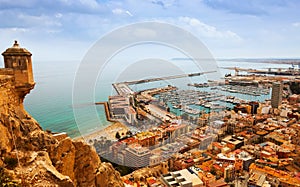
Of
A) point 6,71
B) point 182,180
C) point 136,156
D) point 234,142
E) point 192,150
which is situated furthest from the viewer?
point 234,142

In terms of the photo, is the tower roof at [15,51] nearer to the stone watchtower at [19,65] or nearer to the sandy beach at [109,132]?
the stone watchtower at [19,65]

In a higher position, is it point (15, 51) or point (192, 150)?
point (15, 51)

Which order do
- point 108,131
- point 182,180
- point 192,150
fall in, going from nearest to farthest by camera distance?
point 182,180 < point 108,131 < point 192,150

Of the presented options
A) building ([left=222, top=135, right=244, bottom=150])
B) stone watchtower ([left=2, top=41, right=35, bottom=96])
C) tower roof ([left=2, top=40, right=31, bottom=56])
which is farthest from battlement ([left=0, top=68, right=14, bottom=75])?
building ([left=222, top=135, right=244, bottom=150])

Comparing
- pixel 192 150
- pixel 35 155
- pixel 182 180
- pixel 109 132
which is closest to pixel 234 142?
pixel 192 150

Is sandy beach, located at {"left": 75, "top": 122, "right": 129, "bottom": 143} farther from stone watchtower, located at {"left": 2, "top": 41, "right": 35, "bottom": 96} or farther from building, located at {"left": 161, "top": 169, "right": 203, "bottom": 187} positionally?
stone watchtower, located at {"left": 2, "top": 41, "right": 35, "bottom": 96}

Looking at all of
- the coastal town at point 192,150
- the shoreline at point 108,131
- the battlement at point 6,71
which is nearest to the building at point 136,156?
the coastal town at point 192,150

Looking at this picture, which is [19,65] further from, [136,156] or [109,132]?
[109,132]
